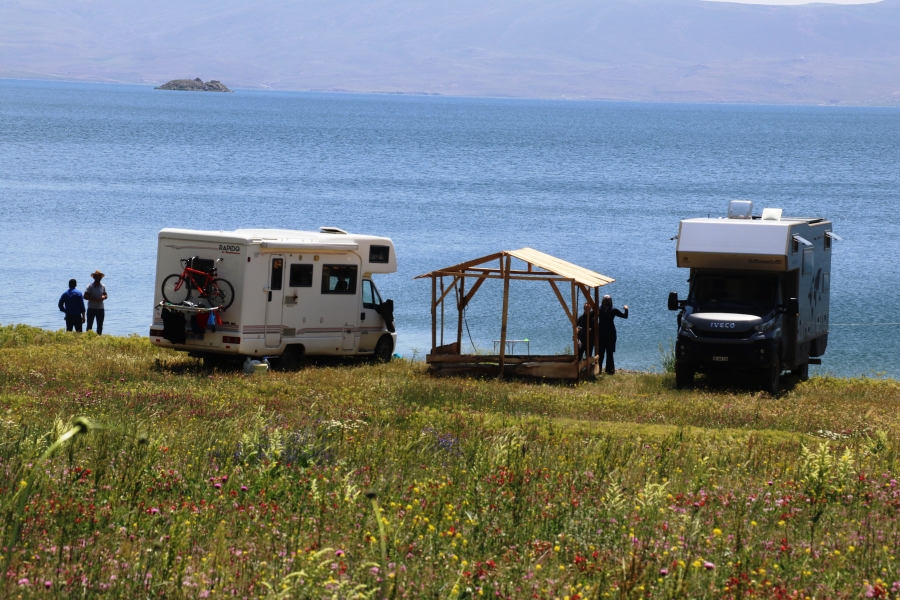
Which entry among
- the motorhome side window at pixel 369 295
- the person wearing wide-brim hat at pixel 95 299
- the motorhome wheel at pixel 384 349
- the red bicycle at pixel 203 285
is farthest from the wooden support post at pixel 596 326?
the person wearing wide-brim hat at pixel 95 299

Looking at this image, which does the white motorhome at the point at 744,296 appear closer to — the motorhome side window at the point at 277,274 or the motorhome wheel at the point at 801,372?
the motorhome wheel at the point at 801,372

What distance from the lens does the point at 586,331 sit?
73.7 ft

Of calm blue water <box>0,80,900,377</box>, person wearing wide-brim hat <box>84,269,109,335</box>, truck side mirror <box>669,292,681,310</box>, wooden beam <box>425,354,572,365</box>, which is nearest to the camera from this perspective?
truck side mirror <box>669,292,681,310</box>

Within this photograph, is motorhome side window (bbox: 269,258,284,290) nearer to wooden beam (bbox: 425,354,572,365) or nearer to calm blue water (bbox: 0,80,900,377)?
wooden beam (bbox: 425,354,572,365)

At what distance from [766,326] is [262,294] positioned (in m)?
9.03

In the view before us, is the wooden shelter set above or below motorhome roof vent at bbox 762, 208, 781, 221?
below

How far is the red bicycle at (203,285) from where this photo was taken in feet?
67.7

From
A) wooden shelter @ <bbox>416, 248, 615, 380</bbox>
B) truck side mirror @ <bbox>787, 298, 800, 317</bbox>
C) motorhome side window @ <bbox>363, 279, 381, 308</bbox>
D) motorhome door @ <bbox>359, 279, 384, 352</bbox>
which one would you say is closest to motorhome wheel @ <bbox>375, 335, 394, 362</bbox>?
motorhome door @ <bbox>359, 279, 384, 352</bbox>

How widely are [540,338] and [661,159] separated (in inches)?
3475

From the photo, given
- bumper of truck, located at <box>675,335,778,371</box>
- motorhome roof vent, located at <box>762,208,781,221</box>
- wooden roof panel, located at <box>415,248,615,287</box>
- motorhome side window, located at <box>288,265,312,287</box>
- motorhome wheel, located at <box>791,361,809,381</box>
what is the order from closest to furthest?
bumper of truck, located at <box>675,335,778,371</box>, motorhome side window, located at <box>288,265,312,287</box>, wooden roof panel, located at <box>415,248,615,287</box>, motorhome roof vent, located at <box>762,208,781,221</box>, motorhome wheel, located at <box>791,361,809,381</box>

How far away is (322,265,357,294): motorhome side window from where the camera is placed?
22.2m

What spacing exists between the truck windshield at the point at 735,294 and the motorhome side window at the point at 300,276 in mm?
7193

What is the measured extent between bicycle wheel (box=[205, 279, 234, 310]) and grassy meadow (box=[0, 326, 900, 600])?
4814 millimetres

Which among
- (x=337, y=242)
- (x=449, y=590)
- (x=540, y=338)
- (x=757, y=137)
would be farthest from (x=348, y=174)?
(x=757, y=137)
